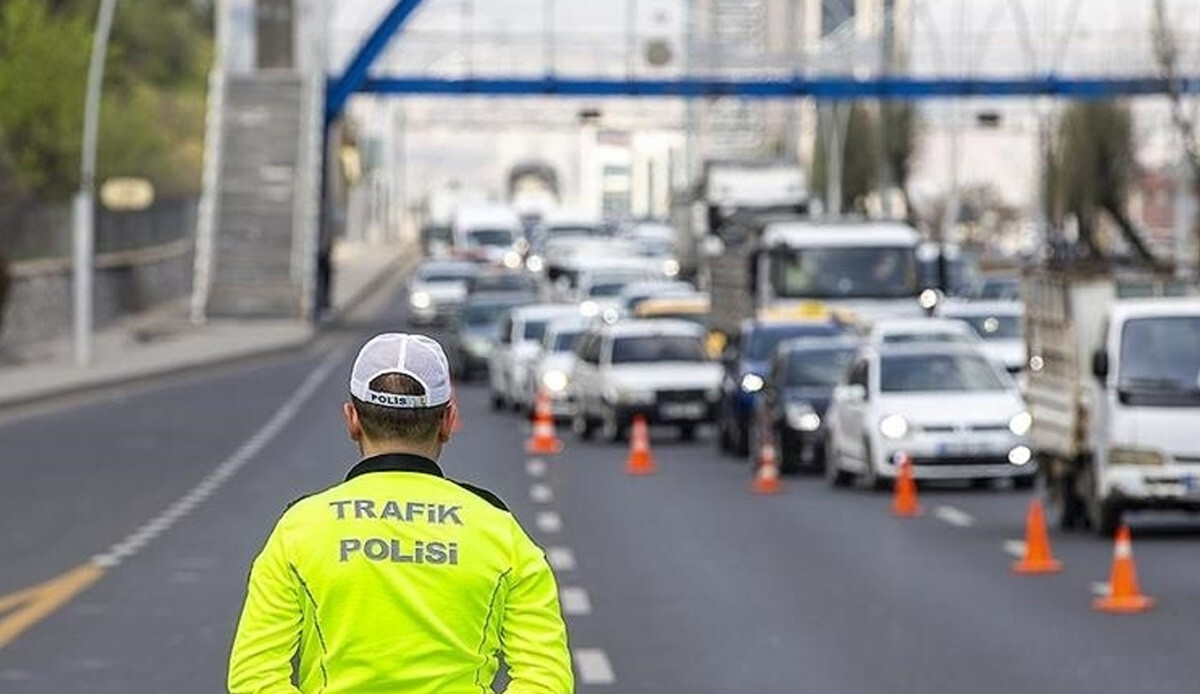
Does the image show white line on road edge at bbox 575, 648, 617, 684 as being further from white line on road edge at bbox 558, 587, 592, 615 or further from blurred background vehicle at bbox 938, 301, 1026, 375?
blurred background vehicle at bbox 938, 301, 1026, 375

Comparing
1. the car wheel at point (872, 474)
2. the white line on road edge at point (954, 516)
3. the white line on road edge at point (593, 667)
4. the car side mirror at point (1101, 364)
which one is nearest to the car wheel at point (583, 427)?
the car wheel at point (872, 474)

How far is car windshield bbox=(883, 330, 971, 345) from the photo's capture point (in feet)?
133

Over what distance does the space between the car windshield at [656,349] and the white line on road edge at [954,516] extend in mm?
14084

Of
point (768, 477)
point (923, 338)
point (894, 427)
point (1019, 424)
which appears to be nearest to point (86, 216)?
point (923, 338)

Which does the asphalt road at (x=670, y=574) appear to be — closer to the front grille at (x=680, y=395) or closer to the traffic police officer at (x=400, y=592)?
the front grille at (x=680, y=395)

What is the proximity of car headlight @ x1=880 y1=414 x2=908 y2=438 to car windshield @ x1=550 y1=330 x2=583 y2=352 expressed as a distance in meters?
16.7

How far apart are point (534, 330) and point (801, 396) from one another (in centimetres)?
1712

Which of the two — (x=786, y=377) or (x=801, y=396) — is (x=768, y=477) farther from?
(x=786, y=377)

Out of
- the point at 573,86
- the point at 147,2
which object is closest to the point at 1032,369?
the point at 573,86

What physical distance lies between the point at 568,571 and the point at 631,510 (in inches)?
271

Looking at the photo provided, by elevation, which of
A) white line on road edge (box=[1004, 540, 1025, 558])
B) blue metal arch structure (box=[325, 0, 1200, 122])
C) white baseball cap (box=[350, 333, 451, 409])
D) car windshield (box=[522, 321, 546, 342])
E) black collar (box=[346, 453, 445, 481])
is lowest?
car windshield (box=[522, 321, 546, 342])

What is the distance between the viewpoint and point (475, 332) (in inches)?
2422

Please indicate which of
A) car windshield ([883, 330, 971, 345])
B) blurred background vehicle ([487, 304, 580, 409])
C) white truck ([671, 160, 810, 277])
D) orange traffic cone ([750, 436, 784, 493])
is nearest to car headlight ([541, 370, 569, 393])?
blurred background vehicle ([487, 304, 580, 409])

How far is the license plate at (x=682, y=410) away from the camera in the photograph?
4381 cm
